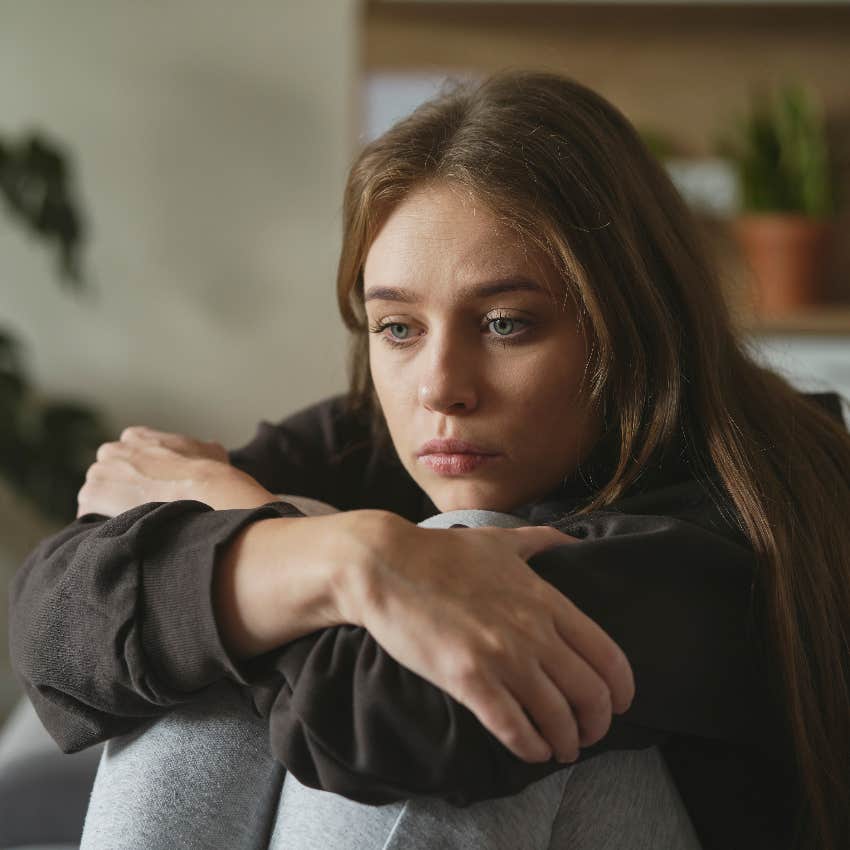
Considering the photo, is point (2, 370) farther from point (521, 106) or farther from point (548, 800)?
point (548, 800)

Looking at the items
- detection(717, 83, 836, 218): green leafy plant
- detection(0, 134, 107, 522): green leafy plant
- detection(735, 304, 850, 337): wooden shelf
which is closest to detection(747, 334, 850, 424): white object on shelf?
detection(735, 304, 850, 337): wooden shelf

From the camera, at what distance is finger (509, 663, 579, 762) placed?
0.74m

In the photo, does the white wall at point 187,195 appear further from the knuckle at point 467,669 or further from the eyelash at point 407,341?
the knuckle at point 467,669

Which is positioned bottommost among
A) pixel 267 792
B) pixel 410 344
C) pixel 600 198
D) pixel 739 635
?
pixel 267 792

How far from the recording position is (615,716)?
82 centimetres

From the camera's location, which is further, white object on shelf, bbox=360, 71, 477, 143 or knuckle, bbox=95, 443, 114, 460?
white object on shelf, bbox=360, 71, 477, 143

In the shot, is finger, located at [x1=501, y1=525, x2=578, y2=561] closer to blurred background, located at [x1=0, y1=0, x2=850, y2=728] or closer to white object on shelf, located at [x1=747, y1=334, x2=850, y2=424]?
white object on shelf, located at [x1=747, y1=334, x2=850, y2=424]

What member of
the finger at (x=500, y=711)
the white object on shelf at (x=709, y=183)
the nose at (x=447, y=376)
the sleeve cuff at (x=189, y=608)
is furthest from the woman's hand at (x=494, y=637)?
the white object on shelf at (x=709, y=183)

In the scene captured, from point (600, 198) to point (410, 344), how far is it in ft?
0.69

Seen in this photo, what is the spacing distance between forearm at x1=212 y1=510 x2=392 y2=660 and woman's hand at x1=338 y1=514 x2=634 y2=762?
10 mm

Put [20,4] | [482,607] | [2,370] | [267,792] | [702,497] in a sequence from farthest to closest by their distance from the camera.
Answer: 1. [20,4]
2. [2,370]
3. [702,497]
4. [267,792]
5. [482,607]

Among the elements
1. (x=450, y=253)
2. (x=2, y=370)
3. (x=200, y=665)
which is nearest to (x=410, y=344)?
(x=450, y=253)

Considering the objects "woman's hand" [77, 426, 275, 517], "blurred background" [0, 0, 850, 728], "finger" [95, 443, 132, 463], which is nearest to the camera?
"woman's hand" [77, 426, 275, 517]

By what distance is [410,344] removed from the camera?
1055 millimetres
